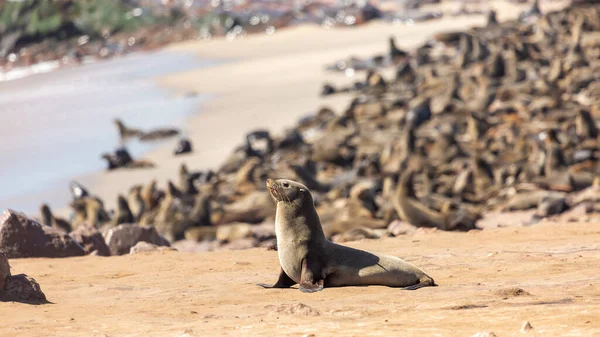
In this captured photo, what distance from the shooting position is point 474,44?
2611cm

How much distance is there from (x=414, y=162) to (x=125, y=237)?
6.48 meters

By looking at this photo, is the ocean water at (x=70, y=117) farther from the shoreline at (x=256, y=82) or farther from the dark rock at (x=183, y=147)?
the dark rock at (x=183, y=147)

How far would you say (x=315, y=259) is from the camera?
6.26 meters

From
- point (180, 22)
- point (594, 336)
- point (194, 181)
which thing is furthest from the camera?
point (180, 22)

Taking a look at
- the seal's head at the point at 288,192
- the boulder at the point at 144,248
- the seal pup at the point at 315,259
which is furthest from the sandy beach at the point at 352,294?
the seal's head at the point at 288,192

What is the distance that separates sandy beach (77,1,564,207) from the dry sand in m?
8.86

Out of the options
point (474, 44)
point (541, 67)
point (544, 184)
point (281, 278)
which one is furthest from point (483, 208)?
point (474, 44)

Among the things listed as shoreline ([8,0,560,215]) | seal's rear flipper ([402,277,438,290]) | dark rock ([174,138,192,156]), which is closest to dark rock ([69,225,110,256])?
seal's rear flipper ([402,277,438,290])

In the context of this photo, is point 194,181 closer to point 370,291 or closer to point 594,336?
point 370,291

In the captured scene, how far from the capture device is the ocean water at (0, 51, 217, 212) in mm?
18000

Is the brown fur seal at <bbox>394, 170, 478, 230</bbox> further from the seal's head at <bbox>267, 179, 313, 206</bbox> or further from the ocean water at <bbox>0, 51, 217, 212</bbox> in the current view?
the ocean water at <bbox>0, 51, 217, 212</bbox>

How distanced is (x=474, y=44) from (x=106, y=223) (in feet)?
46.5

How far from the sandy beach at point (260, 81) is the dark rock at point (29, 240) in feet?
24.3

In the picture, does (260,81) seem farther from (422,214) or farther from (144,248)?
(144,248)
